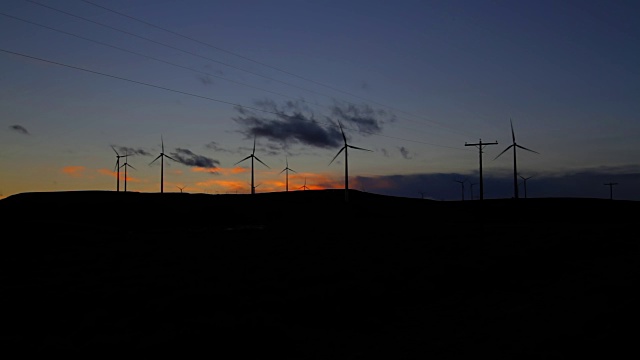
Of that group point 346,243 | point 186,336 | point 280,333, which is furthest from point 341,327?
point 346,243

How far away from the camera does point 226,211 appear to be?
98.7m

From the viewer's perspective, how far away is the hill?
688 inches

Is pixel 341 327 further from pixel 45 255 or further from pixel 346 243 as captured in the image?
pixel 45 255

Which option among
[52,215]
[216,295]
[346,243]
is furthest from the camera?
[52,215]

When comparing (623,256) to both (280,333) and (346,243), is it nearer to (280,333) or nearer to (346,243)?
(346,243)

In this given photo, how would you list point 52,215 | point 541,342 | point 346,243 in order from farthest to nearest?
1. point 52,215
2. point 346,243
3. point 541,342

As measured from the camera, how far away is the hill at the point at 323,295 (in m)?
17.5

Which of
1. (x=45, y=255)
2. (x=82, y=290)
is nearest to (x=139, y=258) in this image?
(x=45, y=255)

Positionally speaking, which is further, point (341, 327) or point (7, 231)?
point (7, 231)

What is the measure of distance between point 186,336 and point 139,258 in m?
21.2

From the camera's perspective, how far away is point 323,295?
2475 centimetres

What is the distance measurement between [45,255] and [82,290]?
1545 cm

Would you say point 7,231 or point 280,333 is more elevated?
point 7,231

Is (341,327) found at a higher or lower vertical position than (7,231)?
lower
